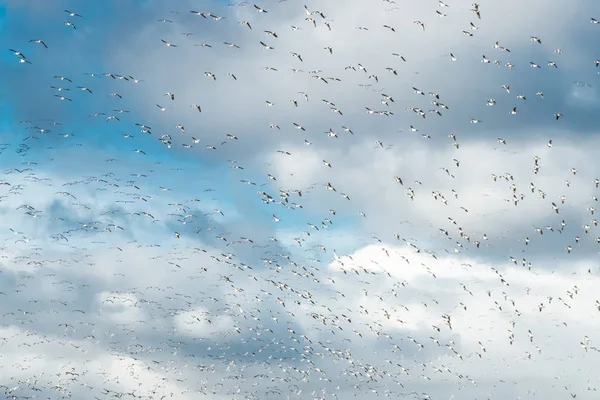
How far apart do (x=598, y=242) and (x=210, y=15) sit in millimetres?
90644

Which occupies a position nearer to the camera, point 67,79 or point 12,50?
point 12,50

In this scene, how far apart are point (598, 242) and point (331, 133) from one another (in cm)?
6261

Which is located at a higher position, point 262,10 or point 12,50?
point 262,10

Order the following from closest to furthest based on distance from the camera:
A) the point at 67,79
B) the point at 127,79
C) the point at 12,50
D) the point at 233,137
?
1. the point at 12,50
2. the point at 127,79
3. the point at 67,79
4. the point at 233,137

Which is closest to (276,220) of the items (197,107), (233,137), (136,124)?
(233,137)

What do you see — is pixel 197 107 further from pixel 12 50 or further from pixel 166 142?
pixel 12 50

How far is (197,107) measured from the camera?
117000mm

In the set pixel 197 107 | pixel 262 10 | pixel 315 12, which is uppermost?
pixel 315 12

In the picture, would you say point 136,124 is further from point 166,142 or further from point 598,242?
point 598,242

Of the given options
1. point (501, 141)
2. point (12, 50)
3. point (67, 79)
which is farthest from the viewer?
point (501, 141)

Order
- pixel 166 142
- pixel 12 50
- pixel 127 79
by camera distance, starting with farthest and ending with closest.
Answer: pixel 166 142
pixel 127 79
pixel 12 50

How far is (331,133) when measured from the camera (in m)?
135

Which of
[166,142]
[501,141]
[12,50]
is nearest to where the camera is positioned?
[12,50]

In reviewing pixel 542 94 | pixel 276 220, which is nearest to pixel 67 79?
pixel 276 220
